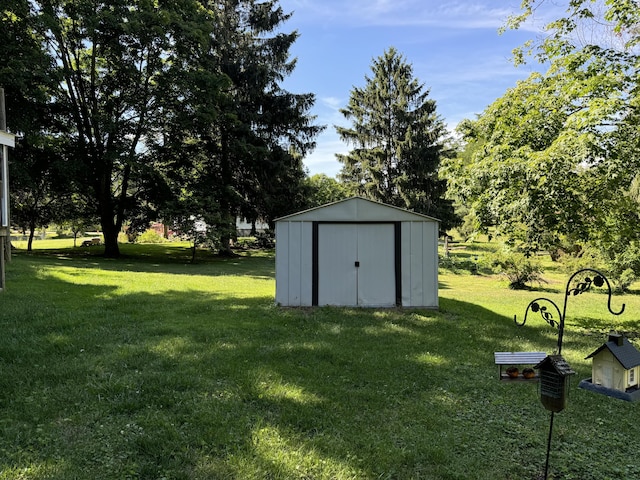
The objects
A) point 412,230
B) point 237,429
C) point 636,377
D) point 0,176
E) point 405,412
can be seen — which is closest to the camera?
point 636,377

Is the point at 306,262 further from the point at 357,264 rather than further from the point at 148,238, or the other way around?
the point at 148,238

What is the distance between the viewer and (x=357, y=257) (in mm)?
8422

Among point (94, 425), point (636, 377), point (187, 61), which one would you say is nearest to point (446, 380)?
point (636, 377)

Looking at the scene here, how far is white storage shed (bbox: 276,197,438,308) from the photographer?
27.3 ft

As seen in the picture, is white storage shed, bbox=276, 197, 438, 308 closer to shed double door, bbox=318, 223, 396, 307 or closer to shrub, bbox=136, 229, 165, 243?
shed double door, bbox=318, 223, 396, 307

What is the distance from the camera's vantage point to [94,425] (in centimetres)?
318

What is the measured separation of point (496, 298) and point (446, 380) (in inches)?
299

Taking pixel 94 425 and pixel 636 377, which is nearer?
pixel 636 377

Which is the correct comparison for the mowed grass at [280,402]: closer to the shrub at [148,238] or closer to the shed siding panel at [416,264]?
the shed siding panel at [416,264]

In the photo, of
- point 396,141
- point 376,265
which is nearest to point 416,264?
point 376,265

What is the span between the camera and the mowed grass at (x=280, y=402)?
275 centimetres

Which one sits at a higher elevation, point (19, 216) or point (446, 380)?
point (19, 216)

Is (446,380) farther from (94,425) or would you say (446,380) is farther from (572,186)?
(572,186)

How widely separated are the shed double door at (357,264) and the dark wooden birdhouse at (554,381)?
19.8ft
